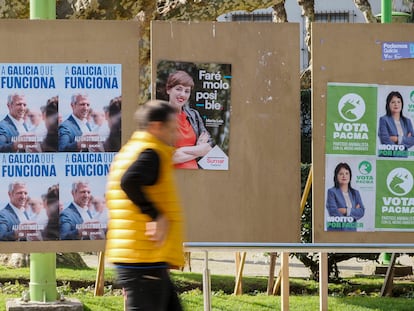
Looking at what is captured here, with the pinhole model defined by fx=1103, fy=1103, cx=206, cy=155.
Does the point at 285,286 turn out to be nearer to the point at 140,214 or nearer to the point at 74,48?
the point at 74,48

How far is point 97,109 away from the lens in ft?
32.4

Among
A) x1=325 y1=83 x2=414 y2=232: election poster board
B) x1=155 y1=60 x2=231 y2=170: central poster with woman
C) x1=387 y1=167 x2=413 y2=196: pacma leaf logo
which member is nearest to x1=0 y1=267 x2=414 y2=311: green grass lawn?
x1=325 y1=83 x2=414 y2=232: election poster board

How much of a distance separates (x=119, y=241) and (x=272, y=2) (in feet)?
24.9

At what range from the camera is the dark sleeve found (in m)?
6.57

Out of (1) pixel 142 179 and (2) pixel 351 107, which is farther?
(2) pixel 351 107

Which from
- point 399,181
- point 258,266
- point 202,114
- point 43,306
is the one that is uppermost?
point 202,114

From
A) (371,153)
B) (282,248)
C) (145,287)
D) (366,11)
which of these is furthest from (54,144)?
(366,11)

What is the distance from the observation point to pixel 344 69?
10242 millimetres

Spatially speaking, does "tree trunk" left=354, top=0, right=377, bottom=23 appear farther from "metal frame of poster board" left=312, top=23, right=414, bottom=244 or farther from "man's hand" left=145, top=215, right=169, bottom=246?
"man's hand" left=145, top=215, right=169, bottom=246

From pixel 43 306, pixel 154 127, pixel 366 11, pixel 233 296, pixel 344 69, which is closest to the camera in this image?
pixel 154 127

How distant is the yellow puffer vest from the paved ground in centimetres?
810

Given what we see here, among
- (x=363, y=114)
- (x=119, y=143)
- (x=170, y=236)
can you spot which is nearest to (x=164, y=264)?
(x=170, y=236)

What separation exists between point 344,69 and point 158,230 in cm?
415

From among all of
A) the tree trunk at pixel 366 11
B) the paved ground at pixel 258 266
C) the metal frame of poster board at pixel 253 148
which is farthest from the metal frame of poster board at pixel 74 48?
the tree trunk at pixel 366 11
